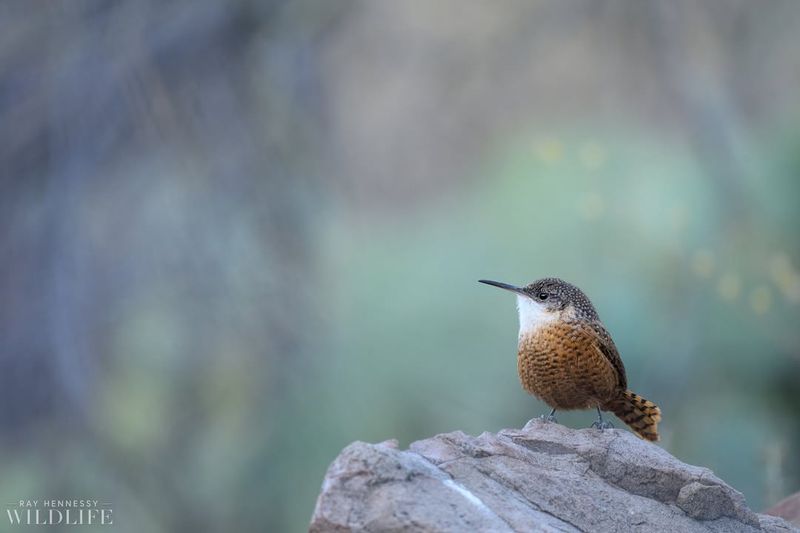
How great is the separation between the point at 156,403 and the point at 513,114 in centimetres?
346

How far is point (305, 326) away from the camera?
8.10 metres

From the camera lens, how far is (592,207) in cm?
806

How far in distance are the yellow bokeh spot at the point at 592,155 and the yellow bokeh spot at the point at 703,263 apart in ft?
3.22

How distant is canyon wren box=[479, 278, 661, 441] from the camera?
450cm

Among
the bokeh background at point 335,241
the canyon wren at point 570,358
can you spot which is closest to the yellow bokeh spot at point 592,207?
the bokeh background at point 335,241

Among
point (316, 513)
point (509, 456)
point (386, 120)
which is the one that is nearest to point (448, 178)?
point (386, 120)

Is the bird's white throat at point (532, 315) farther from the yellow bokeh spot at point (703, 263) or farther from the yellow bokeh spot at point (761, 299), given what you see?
the yellow bokeh spot at point (761, 299)

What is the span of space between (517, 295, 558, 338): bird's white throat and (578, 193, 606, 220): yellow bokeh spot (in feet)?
11.4

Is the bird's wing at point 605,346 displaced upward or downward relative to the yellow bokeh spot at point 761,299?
upward

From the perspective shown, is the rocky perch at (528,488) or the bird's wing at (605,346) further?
the bird's wing at (605,346)

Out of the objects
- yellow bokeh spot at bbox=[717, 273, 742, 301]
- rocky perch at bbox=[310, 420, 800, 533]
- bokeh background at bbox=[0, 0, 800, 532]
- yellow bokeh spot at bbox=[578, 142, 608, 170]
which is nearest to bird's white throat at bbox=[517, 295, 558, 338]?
rocky perch at bbox=[310, 420, 800, 533]

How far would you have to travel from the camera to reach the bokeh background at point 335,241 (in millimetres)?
7895

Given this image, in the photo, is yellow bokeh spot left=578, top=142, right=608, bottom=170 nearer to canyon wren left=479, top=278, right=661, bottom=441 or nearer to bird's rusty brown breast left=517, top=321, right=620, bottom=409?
canyon wren left=479, top=278, right=661, bottom=441

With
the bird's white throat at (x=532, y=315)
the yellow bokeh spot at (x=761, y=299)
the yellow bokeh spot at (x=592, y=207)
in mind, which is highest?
the yellow bokeh spot at (x=592, y=207)
